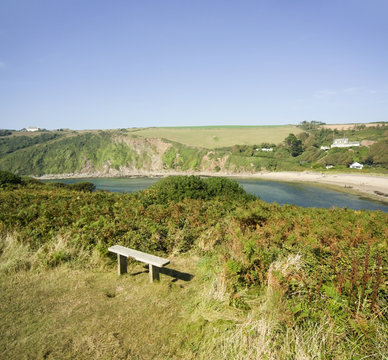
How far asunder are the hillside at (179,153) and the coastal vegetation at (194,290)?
77.3 meters

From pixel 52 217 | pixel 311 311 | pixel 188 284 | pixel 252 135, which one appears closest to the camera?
pixel 311 311

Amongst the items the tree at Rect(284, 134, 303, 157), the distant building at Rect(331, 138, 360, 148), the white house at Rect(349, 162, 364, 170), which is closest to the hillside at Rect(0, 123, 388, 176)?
the tree at Rect(284, 134, 303, 157)

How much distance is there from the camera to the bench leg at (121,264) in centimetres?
554

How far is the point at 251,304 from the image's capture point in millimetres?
3852

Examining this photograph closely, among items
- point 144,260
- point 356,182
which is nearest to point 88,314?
point 144,260

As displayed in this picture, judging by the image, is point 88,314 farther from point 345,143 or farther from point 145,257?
point 345,143

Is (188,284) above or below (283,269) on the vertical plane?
below

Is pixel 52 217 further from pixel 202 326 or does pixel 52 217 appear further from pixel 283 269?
pixel 283 269

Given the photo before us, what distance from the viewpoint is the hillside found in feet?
276

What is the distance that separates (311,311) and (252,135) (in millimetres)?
125209

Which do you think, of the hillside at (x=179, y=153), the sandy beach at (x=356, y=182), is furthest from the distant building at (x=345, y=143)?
the sandy beach at (x=356, y=182)


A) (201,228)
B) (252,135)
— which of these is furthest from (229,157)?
(201,228)

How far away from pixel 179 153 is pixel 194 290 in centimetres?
9662

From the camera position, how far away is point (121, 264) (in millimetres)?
5609
